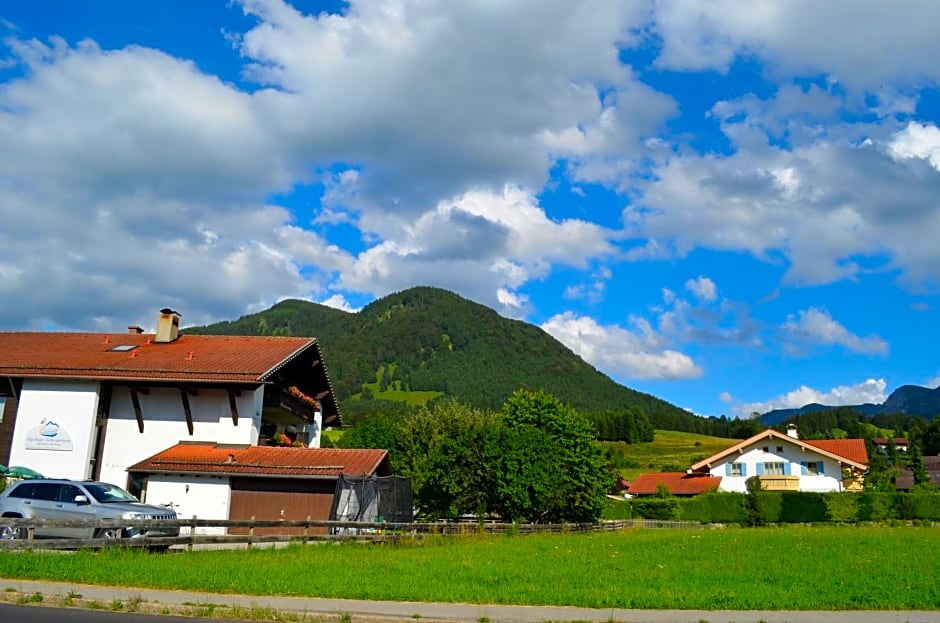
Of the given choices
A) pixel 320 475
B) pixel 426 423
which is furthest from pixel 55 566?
pixel 426 423

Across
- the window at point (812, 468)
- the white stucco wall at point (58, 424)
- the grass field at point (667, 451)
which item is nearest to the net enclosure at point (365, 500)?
the white stucco wall at point (58, 424)

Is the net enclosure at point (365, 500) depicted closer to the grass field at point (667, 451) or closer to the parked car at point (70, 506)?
the parked car at point (70, 506)

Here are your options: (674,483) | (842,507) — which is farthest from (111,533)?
(674,483)

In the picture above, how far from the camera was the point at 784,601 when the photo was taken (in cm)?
1183

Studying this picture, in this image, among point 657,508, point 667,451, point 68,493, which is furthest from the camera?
point 667,451

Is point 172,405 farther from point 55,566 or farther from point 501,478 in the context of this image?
point 55,566

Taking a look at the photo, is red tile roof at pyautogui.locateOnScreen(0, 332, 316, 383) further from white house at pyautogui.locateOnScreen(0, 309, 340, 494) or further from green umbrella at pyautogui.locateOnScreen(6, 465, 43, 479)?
green umbrella at pyautogui.locateOnScreen(6, 465, 43, 479)

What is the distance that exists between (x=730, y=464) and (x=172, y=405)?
2023 inches

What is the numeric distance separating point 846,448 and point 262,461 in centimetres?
5637

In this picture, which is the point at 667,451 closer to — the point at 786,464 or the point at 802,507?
the point at 786,464

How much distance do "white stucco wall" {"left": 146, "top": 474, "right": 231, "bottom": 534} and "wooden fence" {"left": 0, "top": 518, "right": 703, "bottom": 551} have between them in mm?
1278

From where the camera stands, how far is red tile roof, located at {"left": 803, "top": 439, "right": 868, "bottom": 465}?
2581 inches

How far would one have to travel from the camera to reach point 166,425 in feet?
117

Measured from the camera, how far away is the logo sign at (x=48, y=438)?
1382 inches
